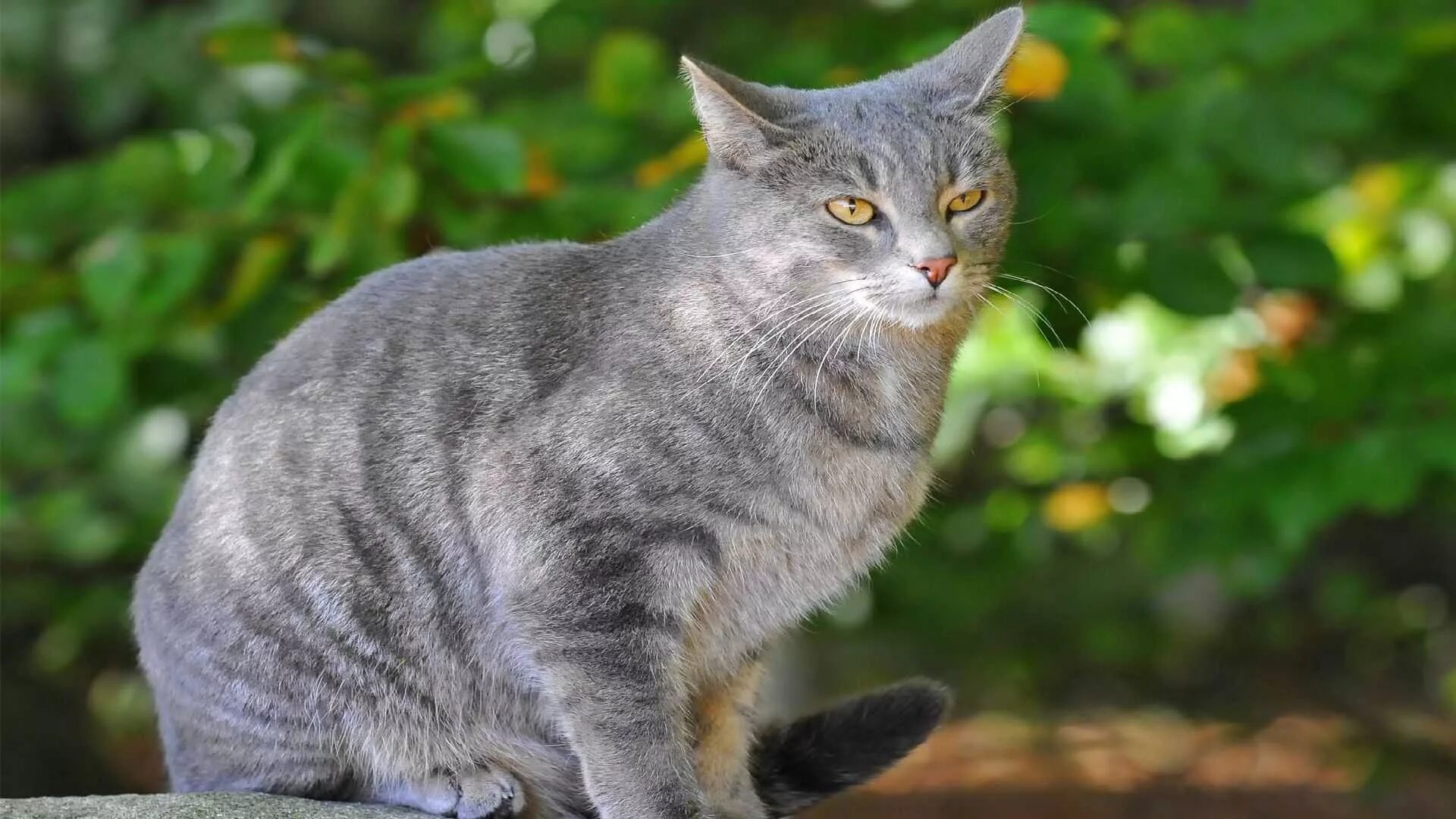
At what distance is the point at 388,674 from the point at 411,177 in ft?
3.66

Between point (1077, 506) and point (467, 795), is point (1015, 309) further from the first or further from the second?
point (467, 795)

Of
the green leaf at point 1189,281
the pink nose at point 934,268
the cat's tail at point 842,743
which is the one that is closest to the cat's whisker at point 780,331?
the pink nose at point 934,268

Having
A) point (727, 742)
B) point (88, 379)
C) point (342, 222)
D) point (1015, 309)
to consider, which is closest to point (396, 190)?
point (342, 222)

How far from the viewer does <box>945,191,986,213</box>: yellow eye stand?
268 cm

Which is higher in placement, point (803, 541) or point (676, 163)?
point (676, 163)

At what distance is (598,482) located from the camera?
2.50 meters

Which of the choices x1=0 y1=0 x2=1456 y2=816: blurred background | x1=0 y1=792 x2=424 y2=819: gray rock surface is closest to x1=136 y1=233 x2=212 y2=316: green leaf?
x1=0 y1=0 x2=1456 y2=816: blurred background

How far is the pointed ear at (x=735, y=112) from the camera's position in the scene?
255 cm

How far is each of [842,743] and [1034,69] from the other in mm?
1398

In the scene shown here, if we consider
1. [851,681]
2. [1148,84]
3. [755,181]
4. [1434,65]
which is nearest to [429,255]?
[755,181]

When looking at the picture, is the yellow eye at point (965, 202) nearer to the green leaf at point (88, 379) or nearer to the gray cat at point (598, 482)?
the gray cat at point (598, 482)

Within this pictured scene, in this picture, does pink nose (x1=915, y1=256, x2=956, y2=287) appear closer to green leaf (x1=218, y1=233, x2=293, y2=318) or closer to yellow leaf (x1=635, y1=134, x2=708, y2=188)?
yellow leaf (x1=635, y1=134, x2=708, y2=188)

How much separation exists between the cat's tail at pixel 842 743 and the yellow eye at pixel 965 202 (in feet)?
2.92

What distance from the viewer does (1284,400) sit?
148 inches
